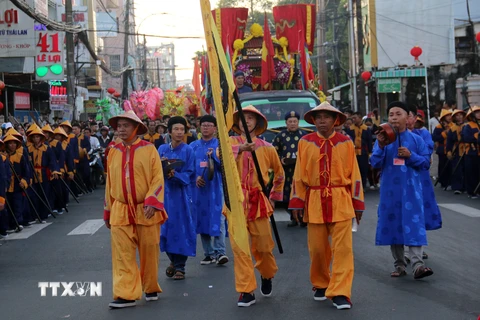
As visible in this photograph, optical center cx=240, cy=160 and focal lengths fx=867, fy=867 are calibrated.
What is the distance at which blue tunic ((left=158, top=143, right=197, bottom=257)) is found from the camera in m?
9.49

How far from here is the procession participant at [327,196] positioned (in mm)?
7668

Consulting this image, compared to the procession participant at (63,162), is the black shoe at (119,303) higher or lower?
lower

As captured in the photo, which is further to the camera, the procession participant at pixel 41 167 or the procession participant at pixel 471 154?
the procession participant at pixel 471 154

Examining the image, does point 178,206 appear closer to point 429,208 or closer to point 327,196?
point 327,196

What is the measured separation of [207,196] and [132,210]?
2798 mm

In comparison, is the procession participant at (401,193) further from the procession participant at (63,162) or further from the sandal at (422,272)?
the procession participant at (63,162)

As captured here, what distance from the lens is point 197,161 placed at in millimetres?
10773

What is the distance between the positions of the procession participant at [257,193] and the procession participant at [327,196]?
288 millimetres

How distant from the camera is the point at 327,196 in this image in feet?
25.4

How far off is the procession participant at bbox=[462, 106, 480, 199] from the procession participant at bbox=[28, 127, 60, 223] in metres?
8.63

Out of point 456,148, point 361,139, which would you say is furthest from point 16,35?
point 456,148

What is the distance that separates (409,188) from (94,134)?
63.4 feet

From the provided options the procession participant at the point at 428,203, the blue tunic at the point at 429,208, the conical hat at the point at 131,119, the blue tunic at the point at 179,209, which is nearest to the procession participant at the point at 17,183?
the blue tunic at the point at 179,209

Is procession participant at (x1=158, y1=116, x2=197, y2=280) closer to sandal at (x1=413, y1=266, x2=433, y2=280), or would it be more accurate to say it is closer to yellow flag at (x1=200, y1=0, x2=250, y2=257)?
yellow flag at (x1=200, y1=0, x2=250, y2=257)
